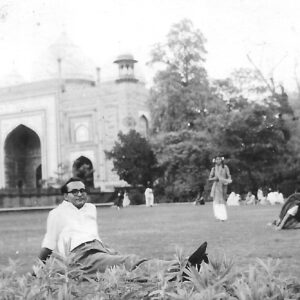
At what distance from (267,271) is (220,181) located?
7237 millimetres

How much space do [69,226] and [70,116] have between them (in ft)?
96.8

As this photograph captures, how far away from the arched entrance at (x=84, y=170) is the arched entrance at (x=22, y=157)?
3936mm

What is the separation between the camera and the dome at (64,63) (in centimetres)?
3500

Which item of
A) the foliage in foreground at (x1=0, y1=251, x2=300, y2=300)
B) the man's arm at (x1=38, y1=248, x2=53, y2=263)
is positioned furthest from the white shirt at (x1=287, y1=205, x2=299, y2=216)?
the foliage in foreground at (x1=0, y1=251, x2=300, y2=300)

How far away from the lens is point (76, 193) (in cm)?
387

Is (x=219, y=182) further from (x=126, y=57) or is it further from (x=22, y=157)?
(x=22, y=157)

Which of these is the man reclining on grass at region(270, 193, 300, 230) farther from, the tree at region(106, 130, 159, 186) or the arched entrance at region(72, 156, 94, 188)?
the arched entrance at region(72, 156, 94, 188)

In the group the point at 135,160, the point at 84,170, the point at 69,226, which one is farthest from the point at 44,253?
the point at 84,170

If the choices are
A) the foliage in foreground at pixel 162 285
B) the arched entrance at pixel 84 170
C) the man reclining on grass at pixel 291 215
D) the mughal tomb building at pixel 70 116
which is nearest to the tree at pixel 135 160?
the mughal tomb building at pixel 70 116

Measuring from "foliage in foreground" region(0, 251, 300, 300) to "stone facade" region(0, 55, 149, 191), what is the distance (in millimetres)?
28711

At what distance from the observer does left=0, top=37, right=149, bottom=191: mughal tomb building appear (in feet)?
104

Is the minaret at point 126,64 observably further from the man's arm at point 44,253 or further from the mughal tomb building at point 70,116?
the man's arm at point 44,253

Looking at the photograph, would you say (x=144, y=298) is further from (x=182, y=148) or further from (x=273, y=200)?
(x=182, y=148)

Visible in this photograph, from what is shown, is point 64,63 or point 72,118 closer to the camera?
point 72,118
